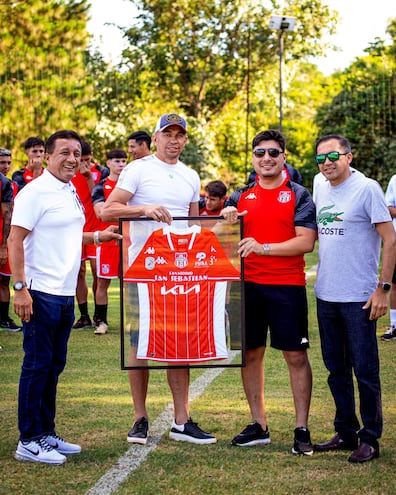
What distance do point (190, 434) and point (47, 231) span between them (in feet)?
5.76

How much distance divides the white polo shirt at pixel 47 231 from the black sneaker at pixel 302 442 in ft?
5.90

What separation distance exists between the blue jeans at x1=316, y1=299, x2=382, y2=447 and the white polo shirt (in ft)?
5.67

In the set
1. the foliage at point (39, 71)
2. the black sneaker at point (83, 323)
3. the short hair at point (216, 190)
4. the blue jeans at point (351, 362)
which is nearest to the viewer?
the blue jeans at point (351, 362)

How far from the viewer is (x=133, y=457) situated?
6020 millimetres

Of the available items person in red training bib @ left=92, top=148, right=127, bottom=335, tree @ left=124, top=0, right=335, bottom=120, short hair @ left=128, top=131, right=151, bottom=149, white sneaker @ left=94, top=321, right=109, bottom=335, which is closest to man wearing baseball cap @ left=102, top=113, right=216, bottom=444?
short hair @ left=128, top=131, right=151, bottom=149

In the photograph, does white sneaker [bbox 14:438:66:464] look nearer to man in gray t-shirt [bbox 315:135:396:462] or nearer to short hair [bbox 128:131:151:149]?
man in gray t-shirt [bbox 315:135:396:462]

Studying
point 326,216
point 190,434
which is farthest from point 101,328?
point 326,216

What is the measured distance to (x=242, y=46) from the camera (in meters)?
52.3

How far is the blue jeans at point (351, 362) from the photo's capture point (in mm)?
5969

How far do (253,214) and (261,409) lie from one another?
1377mm

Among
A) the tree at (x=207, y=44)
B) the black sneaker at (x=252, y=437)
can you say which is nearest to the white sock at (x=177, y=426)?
the black sneaker at (x=252, y=437)

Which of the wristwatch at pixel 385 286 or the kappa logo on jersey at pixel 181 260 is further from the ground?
the kappa logo on jersey at pixel 181 260

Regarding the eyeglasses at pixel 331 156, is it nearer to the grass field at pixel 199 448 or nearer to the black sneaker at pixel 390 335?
the grass field at pixel 199 448

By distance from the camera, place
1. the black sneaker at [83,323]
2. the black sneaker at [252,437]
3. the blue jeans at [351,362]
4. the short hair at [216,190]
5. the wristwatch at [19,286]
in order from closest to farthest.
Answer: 1. the wristwatch at [19,286]
2. the blue jeans at [351,362]
3. the black sneaker at [252,437]
4. the short hair at [216,190]
5. the black sneaker at [83,323]
